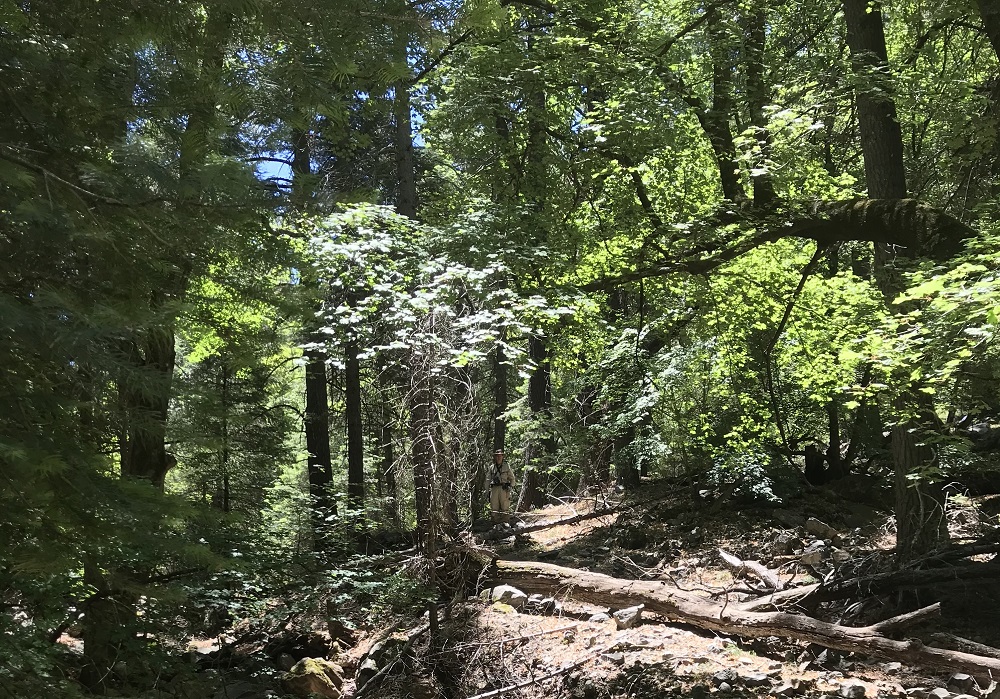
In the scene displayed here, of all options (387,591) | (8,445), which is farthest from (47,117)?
(387,591)

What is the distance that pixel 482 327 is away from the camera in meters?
8.13

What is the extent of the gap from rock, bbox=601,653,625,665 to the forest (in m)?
0.16

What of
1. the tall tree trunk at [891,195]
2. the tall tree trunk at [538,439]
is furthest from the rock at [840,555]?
the tall tree trunk at [538,439]

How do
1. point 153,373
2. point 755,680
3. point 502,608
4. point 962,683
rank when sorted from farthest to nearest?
point 502,608, point 755,680, point 962,683, point 153,373

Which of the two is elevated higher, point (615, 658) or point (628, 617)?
point (628, 617)

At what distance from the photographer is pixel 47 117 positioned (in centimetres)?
326

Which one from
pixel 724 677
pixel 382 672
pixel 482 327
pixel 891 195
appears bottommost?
pixel 382 672

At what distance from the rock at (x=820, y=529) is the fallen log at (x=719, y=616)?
286 cm

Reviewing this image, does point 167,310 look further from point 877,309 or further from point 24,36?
point 877,309

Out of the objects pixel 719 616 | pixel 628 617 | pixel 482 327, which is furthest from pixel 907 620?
pixel 482 327

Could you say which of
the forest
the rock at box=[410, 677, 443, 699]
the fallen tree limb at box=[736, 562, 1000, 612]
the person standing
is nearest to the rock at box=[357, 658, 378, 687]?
the forest

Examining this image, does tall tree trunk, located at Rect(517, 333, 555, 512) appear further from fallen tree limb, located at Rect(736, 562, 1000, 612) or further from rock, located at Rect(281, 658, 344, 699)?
rock, located at Rect(281, 658, 344, 699)

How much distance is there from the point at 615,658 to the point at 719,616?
1.06 meters

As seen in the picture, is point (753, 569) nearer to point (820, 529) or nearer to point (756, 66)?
point (820, 529)
